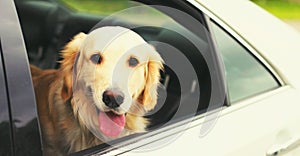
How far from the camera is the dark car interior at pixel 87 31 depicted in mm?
2092

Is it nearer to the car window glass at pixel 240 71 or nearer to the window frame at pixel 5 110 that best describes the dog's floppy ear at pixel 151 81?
the car window glass at pixel 240 71

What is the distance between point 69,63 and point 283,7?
965cm

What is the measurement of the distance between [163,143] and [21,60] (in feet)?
1.86

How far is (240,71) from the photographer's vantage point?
2.18 metres

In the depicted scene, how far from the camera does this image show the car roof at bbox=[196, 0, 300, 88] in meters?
2.17

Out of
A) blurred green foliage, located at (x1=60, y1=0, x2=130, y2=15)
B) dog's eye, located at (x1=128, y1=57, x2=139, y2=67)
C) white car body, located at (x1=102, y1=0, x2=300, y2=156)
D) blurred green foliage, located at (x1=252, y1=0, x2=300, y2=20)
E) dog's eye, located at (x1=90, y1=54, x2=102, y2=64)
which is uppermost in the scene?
blurred green foliage, located at (x1=60, y1=0, x2=130, y2=15)

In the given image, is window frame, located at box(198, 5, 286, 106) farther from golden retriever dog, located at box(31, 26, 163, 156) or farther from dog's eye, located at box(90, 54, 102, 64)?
dog's eye, located at box(90, 54, 102, 64)

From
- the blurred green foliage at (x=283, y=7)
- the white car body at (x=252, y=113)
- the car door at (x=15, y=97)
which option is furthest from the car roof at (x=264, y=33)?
the blurred green foliage at (x=283, y=7)

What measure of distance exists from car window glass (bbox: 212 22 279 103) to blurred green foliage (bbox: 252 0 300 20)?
26.3 feet

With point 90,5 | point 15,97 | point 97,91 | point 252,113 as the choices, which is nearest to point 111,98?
point 97,91

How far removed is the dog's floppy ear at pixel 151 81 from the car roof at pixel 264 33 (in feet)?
1.01

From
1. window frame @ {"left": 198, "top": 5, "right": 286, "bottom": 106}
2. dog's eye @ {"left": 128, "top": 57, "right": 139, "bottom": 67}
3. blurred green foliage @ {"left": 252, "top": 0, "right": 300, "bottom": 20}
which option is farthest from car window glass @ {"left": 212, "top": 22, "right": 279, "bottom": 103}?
blurred green foliage @ {"left": 252, "top": 0, "right": 300, "bottom": 20}

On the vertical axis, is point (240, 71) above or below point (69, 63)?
below

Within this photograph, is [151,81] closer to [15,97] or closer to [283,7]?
[15,97]
